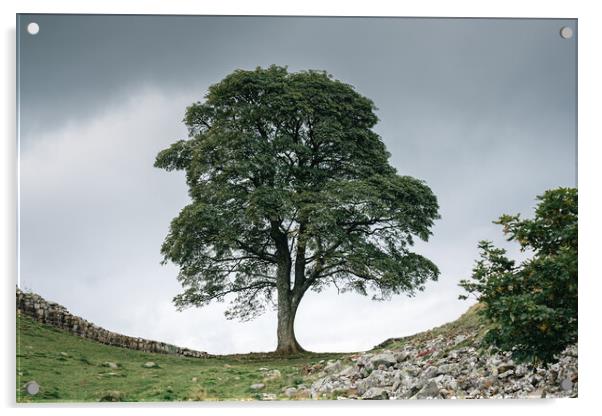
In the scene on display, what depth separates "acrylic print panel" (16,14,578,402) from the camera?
6582 millimetres

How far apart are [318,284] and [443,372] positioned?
1866 mm

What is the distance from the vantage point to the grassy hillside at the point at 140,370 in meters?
6.47

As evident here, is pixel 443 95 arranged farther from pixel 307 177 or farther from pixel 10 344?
pixel 10 344

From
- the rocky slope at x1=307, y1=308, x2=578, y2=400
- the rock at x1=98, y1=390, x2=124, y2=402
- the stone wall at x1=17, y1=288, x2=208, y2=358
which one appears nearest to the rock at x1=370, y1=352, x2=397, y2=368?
the rocky slope at x1=307, y1=308, x2=578, y2=400

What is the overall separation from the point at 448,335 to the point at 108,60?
4652 millimetres

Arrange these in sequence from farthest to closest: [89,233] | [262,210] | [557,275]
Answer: [262,210] < [89,233] < [557,275]

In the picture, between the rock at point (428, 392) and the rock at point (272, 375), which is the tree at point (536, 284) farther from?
the rock at point (272, 375)

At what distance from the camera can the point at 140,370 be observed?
22.8ft

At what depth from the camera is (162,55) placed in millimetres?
6969

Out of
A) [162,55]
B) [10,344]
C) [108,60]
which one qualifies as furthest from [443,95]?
[10,344]

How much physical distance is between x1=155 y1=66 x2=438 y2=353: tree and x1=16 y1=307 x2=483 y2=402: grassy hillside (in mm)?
658

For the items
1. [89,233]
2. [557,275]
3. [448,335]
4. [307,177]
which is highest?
[307,177]

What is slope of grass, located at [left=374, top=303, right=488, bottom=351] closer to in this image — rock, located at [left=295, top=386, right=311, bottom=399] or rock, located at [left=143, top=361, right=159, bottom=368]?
rock, located at [left=295, top=386, right=311, bottom=399]

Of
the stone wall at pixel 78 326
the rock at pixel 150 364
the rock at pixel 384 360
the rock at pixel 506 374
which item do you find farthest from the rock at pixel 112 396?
the rock at pixel 506 374
